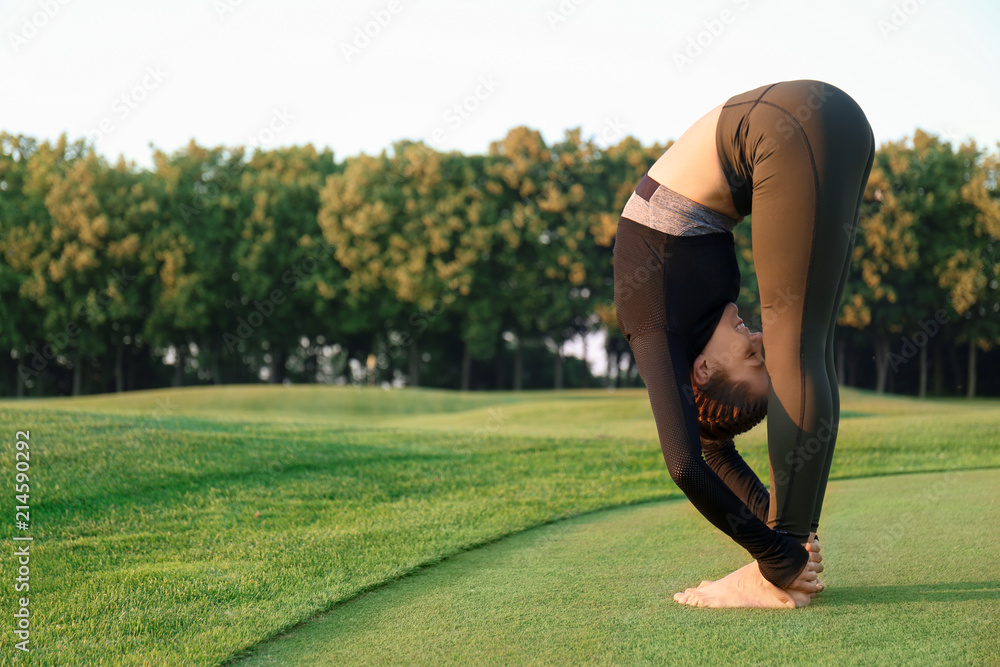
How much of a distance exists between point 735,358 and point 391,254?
29260 mm

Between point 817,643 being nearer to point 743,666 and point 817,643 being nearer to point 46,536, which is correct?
point 743,666

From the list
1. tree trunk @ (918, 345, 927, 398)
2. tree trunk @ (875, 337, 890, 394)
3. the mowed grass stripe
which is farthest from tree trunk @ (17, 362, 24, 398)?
tree trunk @ (918, 345, 927, 398)

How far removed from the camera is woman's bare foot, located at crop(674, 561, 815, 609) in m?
2.61

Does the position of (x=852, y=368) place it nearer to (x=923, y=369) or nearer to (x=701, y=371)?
(x=923, y=369)

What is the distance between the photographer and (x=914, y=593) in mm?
2662

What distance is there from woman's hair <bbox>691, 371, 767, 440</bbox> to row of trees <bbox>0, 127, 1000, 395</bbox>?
27.6m

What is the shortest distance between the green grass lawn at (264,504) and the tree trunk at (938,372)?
92.2 ft

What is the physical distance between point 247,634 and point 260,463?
158 inches

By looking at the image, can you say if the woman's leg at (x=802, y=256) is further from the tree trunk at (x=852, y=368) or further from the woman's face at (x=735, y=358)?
the tree trunk at (x=852, y=368)

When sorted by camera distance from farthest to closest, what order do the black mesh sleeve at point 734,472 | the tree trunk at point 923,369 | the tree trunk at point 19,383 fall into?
the tree trunk at point 19,383
the tree trunk at point 923,369
the black mesh sleeve at point 734,472

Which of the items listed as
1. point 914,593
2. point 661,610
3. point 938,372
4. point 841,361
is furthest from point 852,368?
point 661,610

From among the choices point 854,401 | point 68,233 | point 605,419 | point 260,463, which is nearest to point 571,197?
point 854,401

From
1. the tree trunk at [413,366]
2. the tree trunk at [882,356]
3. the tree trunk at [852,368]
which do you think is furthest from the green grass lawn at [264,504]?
the tree trunk at [852,368]

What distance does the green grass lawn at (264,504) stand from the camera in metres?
2.78
